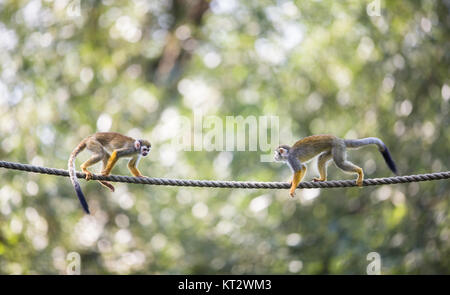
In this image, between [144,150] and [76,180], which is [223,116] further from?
[76,180]

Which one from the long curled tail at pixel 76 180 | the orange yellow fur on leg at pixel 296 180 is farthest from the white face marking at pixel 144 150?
the orange yellow fur on leg at pixel 296 180

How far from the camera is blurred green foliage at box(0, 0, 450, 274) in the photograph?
6879 mm

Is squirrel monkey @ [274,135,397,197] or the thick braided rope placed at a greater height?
squirrel monkey @ [274,135,397,197]

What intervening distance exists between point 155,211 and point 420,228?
454 cm

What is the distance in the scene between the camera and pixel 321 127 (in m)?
8.62

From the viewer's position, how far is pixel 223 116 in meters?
9.85

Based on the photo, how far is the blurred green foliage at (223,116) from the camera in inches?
271

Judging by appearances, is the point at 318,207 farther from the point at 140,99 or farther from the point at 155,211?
the point at 140,99

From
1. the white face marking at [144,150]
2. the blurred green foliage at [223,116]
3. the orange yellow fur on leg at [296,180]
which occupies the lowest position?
the orange yellow fur on leg at [296,180]

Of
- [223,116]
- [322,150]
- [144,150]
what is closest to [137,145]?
[144,150]

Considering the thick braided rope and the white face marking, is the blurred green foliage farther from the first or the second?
the white face marking

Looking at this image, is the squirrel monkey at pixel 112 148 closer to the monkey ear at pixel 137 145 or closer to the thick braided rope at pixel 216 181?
the monkey ear at pixel 137 145

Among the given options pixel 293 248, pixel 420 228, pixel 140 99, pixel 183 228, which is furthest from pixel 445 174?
pixel 140 99

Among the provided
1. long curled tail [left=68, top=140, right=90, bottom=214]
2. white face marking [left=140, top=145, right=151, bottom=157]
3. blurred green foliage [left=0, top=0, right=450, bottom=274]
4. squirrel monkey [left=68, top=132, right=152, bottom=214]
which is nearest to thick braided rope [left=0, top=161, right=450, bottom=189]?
long curled tail [left=68, top=140, right=90, bottom=214]
